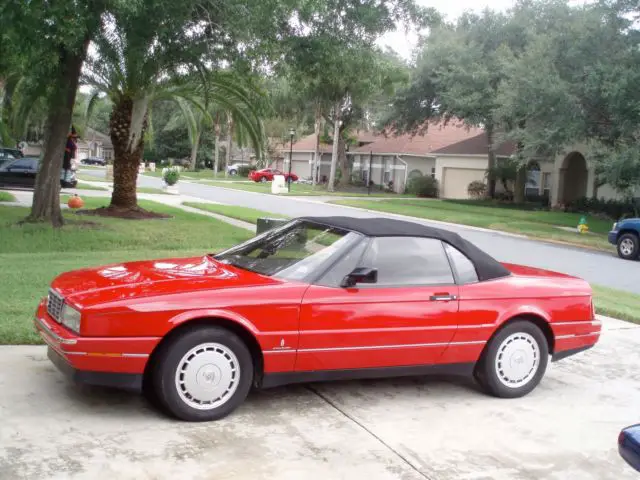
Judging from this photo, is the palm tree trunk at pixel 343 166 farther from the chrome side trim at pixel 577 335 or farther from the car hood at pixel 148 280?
the car hood at pixel 148 280

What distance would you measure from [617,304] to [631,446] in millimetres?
8021

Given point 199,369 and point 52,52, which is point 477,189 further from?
point 199,369

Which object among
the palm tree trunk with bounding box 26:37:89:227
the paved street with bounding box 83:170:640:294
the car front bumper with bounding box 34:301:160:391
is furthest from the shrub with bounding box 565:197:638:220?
the car front bumper with bounding box 34:301:160:391

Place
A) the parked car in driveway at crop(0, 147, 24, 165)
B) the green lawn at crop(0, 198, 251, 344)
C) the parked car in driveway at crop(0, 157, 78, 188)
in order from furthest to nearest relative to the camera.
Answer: the parked car in driveway at crop(0, 147, 24, 165) → the parked car in driveway at crop(0, 157, 78, 188) → the green lawn at crop(0, 198, 251, 344)

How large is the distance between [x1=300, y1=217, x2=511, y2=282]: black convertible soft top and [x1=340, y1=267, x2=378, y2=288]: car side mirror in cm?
47

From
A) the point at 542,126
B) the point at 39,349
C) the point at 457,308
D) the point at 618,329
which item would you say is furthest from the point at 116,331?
the point at 542,126

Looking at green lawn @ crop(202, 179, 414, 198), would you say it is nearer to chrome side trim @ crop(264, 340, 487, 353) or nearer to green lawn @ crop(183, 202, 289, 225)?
green lawn @ crop(183, 202, 289, 225)

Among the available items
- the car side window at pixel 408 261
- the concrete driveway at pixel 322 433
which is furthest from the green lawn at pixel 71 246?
the car side window at pixel 408 261

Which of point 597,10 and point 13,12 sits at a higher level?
point 597,10

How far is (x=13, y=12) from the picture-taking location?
9.94m

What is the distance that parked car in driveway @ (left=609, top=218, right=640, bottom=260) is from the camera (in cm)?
1892

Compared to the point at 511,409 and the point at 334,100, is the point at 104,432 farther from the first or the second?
the point at 334,100

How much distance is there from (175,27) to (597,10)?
17693 millimetres

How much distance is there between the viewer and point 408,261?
561cm
